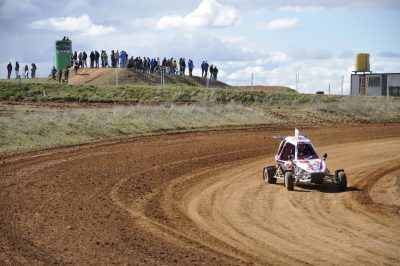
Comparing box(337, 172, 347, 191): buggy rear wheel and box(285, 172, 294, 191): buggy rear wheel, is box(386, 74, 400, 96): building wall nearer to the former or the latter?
box(337, 172, 347, 191): buggy rear wheel

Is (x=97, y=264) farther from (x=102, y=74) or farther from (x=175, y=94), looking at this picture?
(x=102, y=74)

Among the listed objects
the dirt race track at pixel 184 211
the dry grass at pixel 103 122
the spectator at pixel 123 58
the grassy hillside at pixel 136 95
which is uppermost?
the spectator at pixel 123 58

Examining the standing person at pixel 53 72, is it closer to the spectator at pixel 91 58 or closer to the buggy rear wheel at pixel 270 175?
the spectator at pixel 91 58

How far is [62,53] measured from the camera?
66875 millimetres

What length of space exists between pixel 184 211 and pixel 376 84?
224 ft

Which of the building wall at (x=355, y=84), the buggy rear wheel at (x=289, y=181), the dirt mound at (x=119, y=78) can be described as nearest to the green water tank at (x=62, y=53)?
the dirt mound at (x=119, y=78)

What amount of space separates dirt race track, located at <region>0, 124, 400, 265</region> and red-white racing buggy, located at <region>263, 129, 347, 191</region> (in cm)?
34

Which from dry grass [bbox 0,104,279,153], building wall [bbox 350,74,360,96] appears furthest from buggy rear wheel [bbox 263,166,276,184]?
building wall [bbox 350,74,360,96]

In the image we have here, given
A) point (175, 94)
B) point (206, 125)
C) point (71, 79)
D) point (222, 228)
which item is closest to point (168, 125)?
point (206, 125)

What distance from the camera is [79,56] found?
66062mm

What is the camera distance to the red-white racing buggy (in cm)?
1986

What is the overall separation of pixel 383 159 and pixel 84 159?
12202 mm

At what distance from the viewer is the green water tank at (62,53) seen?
66.7 meters

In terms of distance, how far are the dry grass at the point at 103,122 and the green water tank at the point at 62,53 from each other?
20906mm
